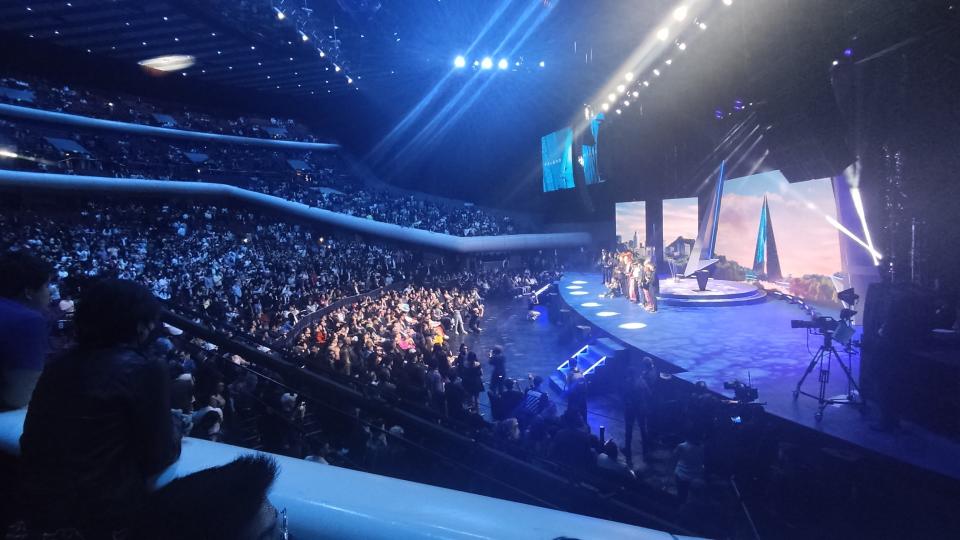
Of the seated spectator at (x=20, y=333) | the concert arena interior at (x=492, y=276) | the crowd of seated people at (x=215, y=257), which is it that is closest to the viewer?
the concert arena interior at (x=492, y=276)

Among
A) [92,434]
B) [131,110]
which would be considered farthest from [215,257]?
[92,434]

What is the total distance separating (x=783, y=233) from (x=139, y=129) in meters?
27.0

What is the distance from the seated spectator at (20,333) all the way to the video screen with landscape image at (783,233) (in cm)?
1059

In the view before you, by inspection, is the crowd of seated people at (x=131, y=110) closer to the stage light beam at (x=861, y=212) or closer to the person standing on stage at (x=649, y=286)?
the person standing on stage at (x=649, y=286)

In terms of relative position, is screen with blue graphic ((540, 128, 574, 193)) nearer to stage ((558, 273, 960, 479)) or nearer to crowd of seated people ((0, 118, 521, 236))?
crowd of seated people ((0, 118, 521, 236))

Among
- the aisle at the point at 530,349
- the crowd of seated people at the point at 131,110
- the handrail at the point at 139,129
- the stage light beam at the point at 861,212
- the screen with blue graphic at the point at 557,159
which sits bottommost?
the aisle at the point at 530,349

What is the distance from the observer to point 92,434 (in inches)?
46.5

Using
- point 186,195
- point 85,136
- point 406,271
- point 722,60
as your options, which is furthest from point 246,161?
point 722,60

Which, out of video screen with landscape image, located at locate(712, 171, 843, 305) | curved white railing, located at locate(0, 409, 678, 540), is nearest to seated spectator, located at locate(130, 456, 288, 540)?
curved white railing, located at locate(0, 409, 678, 540)

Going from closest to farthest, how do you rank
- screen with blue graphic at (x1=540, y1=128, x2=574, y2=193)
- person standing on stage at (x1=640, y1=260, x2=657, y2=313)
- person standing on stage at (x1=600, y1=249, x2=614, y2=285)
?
1. person standing on stage at (x1=640, y1=260, x2=657, y2=313)
2. person standing on stage at (x1=600, y1=249, x2=614, y2=285)
3. screen with blue graphic at (x1=540, y1=128, x2=574, y2=193)

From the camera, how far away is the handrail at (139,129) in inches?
731

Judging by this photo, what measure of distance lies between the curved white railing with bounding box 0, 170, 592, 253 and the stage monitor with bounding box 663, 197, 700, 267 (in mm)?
7329

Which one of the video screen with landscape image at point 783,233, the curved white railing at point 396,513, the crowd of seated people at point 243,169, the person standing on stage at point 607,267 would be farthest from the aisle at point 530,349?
the crowd of seated people at point 243,169

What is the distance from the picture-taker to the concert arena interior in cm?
131
